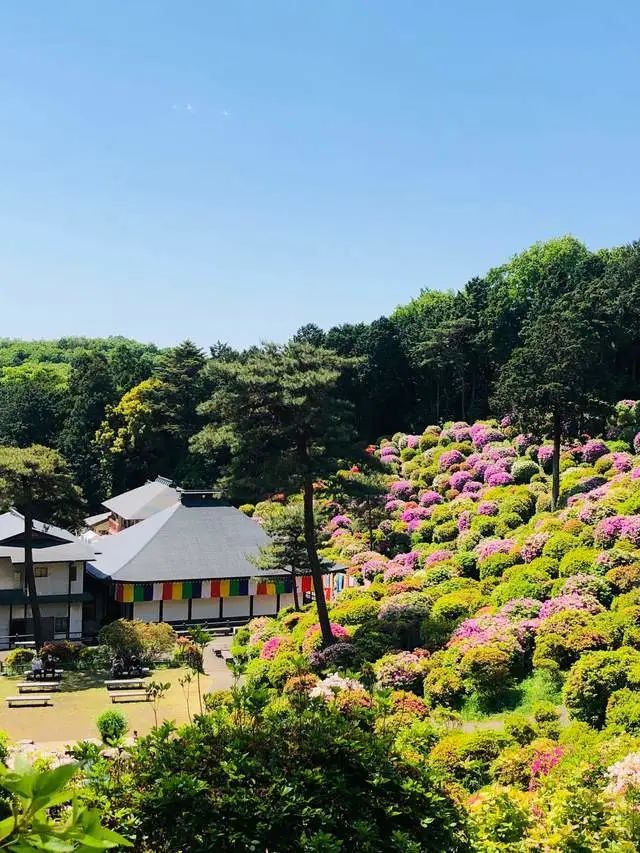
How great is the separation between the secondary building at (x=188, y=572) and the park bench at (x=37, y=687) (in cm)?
737

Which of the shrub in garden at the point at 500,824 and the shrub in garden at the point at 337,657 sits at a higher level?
the shrub in garden at the point at 500,824

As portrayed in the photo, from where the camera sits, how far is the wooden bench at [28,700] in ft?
66.9

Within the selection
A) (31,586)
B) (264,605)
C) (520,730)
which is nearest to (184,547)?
(264,605)

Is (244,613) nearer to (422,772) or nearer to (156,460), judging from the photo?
(156,460)

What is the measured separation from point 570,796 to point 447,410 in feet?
146

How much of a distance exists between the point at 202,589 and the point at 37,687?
364 inches

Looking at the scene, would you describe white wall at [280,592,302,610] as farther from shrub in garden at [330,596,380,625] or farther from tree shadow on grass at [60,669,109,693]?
shrub in garden at [330,596,380,625]

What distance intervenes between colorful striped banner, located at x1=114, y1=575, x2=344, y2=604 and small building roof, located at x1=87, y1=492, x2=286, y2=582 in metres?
0.38

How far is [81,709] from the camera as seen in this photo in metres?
20.3

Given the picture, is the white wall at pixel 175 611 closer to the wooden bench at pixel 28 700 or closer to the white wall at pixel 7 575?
the white wall at pixel 7 575

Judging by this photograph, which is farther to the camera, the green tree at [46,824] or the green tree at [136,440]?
the green tree at [136,440]

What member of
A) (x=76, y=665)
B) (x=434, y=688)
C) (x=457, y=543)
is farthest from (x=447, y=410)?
(x=434, y=688)

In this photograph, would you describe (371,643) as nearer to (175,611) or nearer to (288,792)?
(175,611)

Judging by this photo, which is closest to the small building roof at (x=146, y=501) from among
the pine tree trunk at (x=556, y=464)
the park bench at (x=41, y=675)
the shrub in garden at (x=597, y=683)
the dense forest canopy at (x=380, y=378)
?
the dense forest canopy at (x=380, y=378)
